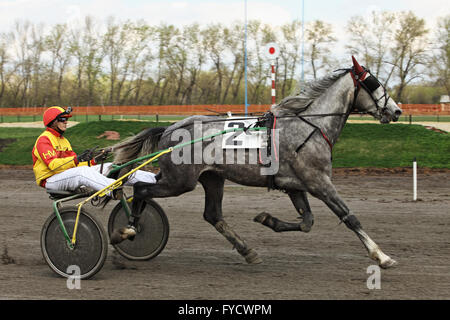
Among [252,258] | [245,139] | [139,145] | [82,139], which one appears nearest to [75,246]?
[139,145]

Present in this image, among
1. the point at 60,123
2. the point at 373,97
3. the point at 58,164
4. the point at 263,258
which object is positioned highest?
the point at 373,97

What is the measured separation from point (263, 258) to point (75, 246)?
1880 millimetres

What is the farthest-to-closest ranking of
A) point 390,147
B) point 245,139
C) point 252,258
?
point 390,147 → point 252,258 → point 245,139

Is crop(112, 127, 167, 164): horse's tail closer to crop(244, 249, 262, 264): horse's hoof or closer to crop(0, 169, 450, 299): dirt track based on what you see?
crop(0, 169, 450, 299): dirt track

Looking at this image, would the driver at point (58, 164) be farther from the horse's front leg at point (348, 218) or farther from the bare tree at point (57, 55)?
the bare tree at point (57, 55)

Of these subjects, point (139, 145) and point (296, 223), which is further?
point (139, 145)

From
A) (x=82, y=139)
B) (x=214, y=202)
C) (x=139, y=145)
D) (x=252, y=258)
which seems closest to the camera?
(x=252, y=258)

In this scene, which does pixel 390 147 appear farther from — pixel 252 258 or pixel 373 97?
pixel 252 258

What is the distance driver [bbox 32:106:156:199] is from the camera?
195 inches

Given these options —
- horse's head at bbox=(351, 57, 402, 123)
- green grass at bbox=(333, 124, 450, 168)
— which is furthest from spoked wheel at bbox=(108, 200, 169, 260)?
green grass at bbox=(333, 124, 450, 168)

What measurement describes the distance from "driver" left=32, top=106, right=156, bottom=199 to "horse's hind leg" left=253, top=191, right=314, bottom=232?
1.53 m

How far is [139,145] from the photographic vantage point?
5852mm

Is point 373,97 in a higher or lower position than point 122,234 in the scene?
higher

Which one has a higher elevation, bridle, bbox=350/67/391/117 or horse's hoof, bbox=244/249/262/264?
bridle, bbox=350/67/391/117
